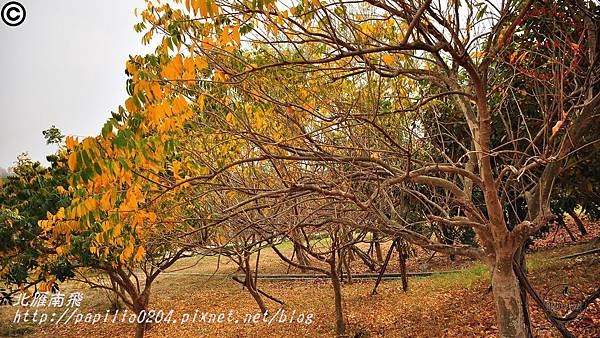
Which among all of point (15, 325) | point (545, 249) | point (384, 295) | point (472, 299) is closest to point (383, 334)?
point (472, 299)

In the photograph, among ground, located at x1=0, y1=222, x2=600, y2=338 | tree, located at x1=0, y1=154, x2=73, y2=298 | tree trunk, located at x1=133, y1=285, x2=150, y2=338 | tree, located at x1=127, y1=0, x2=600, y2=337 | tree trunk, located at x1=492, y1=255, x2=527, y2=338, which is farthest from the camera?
tree trunk, located at x1=133, y1=285, x2=150, y2=338

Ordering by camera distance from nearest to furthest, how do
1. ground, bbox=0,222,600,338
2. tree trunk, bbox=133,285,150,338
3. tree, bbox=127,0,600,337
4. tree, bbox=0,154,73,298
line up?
tree, bbox=127,0,600,337 → tree, bbox=0,154,73,298 → ground, bbox=0,222,600,338 → tree trunk, bbox=133,285,150,338

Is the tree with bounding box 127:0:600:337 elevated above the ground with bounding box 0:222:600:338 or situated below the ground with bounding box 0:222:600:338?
above

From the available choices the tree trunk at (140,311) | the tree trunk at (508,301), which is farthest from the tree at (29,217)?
the tree trunk at (508,301)

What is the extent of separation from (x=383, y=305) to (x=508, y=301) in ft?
19.5

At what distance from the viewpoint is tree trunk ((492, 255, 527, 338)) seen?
3.44m

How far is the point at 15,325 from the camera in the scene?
11.8 meters

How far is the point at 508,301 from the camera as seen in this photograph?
3.50 metres

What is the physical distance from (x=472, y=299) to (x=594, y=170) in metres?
3.27

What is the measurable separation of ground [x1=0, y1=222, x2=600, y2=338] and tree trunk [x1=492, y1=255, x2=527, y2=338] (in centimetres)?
242

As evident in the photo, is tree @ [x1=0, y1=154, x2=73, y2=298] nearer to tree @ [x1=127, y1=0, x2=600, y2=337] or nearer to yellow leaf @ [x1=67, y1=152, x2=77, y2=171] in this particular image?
tree @ [x1=127, y1=0, x2=600, y2=337]

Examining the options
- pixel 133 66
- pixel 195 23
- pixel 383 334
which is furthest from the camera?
pixel 383 334

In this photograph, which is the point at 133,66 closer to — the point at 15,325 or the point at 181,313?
the point at 181,313

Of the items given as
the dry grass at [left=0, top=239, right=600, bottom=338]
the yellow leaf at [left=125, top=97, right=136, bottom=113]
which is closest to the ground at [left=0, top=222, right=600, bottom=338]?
the dry grass at [left=0, top=239, right=600, bottom=338]
